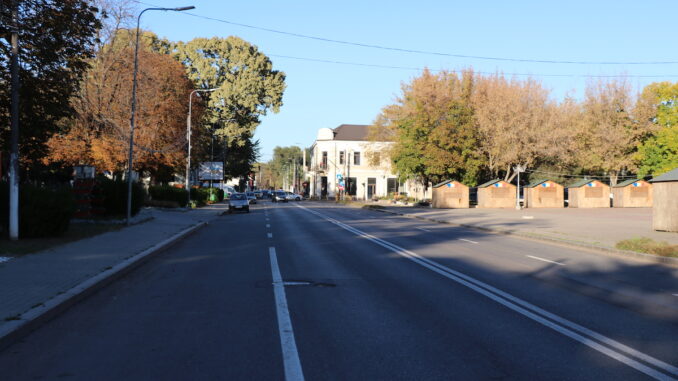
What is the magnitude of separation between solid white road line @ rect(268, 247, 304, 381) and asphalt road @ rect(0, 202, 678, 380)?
2 cm

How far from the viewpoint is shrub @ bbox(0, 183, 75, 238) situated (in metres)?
17.2

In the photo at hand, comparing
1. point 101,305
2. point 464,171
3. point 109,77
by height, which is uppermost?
point 109,77

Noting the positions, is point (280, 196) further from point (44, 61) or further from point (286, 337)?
point (286, 337)

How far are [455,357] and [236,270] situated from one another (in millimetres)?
7655

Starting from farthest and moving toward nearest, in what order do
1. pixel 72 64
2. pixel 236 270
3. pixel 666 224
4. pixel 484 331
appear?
1. pixel 666 224
2. pixel 72 64
3. pixel 236 270
4. pixel 484 331

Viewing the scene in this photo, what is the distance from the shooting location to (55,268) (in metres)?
11.7

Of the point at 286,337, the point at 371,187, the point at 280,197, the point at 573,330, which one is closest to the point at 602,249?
the point at 573,330

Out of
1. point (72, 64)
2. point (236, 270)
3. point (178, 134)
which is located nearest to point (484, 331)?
point (236, 270)

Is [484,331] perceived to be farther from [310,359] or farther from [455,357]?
[310,359]

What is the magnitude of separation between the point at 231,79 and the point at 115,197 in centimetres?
3825

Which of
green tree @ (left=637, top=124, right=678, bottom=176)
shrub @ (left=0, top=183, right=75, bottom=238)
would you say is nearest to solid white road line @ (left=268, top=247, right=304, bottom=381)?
shrub @ (left=0, top=183, right=75, bottom=238)

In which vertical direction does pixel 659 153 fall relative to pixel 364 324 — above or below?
above

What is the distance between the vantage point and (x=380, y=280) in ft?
37.2

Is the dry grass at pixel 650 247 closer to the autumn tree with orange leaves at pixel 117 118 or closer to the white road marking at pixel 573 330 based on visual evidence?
the white road marking at pixel 573 330
